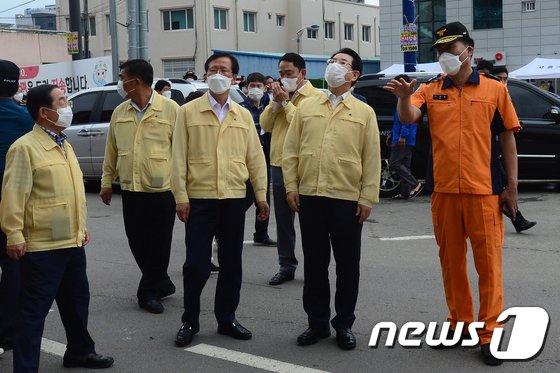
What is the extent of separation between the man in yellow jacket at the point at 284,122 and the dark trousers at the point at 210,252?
1379 millimetres

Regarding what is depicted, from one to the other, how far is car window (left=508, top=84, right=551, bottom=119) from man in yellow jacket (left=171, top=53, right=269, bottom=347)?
7.98 m

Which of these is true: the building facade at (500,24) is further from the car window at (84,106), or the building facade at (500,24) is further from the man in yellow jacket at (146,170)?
the man in yellow jacket at (146,170)

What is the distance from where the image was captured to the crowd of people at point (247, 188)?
189 inches

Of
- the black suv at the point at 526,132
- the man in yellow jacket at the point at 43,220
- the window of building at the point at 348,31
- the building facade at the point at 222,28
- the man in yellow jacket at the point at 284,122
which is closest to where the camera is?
the man in yellow jacket at the point at 43,220

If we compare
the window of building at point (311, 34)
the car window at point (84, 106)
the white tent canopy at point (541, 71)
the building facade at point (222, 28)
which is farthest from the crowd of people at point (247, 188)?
the window of building at point (311, 34)

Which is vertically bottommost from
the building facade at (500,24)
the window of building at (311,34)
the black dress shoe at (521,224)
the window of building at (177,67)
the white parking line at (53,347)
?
the white parking line at (53,347)

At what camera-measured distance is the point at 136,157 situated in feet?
21.2

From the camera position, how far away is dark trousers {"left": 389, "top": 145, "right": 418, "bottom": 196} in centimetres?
1230

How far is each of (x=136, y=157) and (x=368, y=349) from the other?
2.41m

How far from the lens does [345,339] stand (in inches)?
214

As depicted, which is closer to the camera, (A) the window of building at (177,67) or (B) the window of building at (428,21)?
(B) the window of building at (428,21)

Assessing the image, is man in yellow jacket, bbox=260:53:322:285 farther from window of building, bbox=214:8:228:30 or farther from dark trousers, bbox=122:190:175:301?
window of building, bbox=214:8:228:30

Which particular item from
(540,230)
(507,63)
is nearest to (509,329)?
(540,230)

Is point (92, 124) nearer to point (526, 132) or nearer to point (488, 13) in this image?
point (526, 132)
